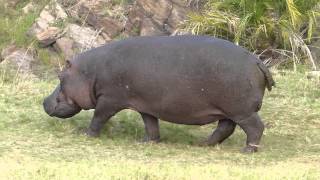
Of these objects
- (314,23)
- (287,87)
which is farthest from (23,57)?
(287,87)

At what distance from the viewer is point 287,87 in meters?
11.4

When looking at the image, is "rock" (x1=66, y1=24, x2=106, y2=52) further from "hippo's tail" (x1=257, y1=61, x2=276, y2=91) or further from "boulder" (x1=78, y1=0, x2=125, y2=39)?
"hippo's tail" (x1=257, y1=61, x2=276, y2=91)

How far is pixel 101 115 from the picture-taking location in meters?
8.45

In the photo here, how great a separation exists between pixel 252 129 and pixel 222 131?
495 millimetres

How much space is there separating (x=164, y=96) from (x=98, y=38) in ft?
32.7

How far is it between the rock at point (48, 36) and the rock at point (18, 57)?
454 millimetres

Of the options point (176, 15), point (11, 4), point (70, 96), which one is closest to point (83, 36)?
point (176, 15)

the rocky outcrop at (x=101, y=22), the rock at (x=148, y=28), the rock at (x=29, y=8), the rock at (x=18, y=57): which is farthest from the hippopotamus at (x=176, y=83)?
Answer: the rock at (x=29, y=8)

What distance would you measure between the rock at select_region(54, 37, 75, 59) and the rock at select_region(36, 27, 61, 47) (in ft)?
0.62

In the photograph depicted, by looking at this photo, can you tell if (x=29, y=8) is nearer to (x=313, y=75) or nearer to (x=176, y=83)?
(x=313, y=75)

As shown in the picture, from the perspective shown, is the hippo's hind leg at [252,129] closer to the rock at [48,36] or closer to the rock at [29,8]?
the rock at [48,36]

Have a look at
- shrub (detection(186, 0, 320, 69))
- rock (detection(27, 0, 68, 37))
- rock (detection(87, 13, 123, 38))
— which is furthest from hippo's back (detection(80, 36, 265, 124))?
rock (detection(27, 0, 68, 37))

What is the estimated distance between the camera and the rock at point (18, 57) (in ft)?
54.8

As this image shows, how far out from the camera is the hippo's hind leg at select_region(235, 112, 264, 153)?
7855 millimetres
